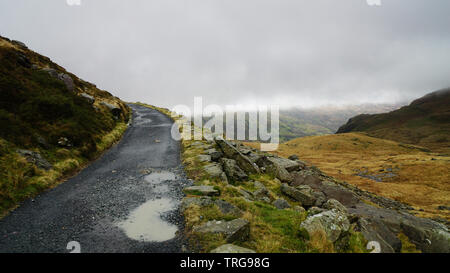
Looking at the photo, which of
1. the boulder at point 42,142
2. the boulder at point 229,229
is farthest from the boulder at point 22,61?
the boulder at point 229,229

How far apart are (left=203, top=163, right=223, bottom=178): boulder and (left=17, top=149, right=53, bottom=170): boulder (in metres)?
12.1

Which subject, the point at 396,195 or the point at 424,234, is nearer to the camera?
the point at 424,234

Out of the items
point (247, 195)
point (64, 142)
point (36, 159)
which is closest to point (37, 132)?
point (64, 142)

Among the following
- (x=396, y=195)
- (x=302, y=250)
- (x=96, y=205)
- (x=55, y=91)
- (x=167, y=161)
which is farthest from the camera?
(x=396, y=195)

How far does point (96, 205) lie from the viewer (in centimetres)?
1145

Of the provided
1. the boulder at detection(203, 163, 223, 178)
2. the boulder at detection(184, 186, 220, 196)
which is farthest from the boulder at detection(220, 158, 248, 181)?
the boulder at detection(184, 186, 220, 196)

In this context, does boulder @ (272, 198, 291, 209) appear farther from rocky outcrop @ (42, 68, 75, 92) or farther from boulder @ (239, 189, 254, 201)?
rocky outcrop @ (42, 68, 75, 92)

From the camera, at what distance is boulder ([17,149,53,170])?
45.9 feet

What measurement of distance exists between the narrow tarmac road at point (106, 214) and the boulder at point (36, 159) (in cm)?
202

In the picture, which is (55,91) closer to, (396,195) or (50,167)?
(50,167)

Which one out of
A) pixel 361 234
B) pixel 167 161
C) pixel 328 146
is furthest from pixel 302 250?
pixel 328 146

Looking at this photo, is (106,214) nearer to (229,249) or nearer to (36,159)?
(229,249)
